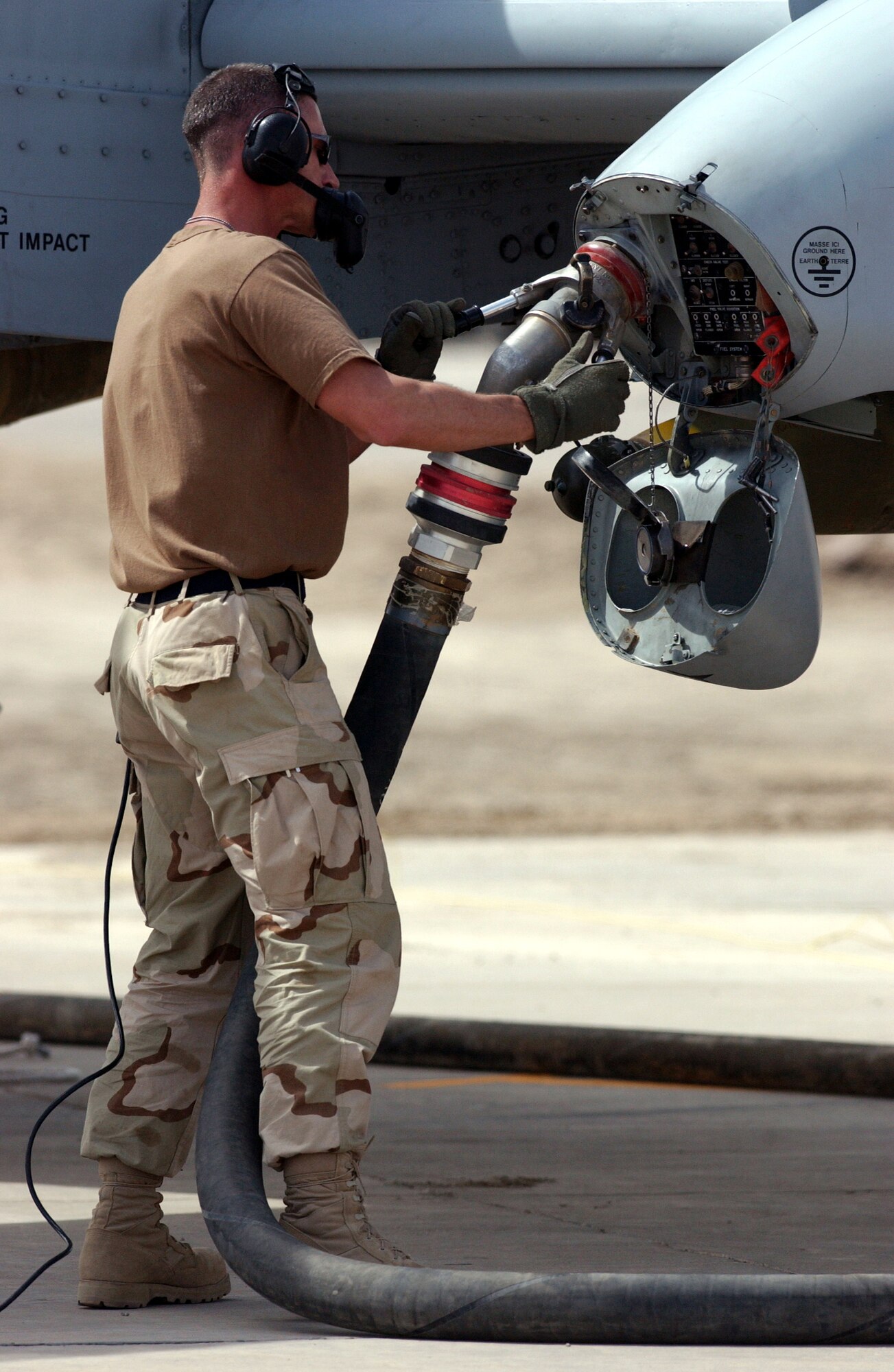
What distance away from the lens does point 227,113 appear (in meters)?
4.11

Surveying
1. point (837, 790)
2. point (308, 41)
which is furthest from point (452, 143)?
point (837, 790)

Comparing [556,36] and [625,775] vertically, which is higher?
[556,36]

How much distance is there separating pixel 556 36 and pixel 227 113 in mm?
1475

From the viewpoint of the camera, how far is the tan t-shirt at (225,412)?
3.90 metres

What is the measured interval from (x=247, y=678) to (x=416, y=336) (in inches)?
36.1

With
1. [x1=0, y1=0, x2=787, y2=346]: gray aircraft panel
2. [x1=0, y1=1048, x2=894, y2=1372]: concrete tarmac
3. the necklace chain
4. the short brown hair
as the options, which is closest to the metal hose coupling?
the necklace chain

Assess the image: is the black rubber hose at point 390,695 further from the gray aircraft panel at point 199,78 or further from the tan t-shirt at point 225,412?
the gray aircraft panel at point 199,78

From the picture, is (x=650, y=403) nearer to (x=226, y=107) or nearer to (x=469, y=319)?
(x=469, y=319)

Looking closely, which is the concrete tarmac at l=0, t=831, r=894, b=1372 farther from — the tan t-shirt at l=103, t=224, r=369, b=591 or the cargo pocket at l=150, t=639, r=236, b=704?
the tan t-shirt at l=103, t=224, r=369, b=591

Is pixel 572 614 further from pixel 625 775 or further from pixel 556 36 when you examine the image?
pixel 556 36

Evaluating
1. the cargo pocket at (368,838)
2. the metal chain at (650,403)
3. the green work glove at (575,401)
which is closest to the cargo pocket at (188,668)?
the cargo pocket at (368,838)

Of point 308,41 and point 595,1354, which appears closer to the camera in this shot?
point 595,1354

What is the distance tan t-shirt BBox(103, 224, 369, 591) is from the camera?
3.90m

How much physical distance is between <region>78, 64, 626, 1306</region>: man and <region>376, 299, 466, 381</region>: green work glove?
10.1 inches
